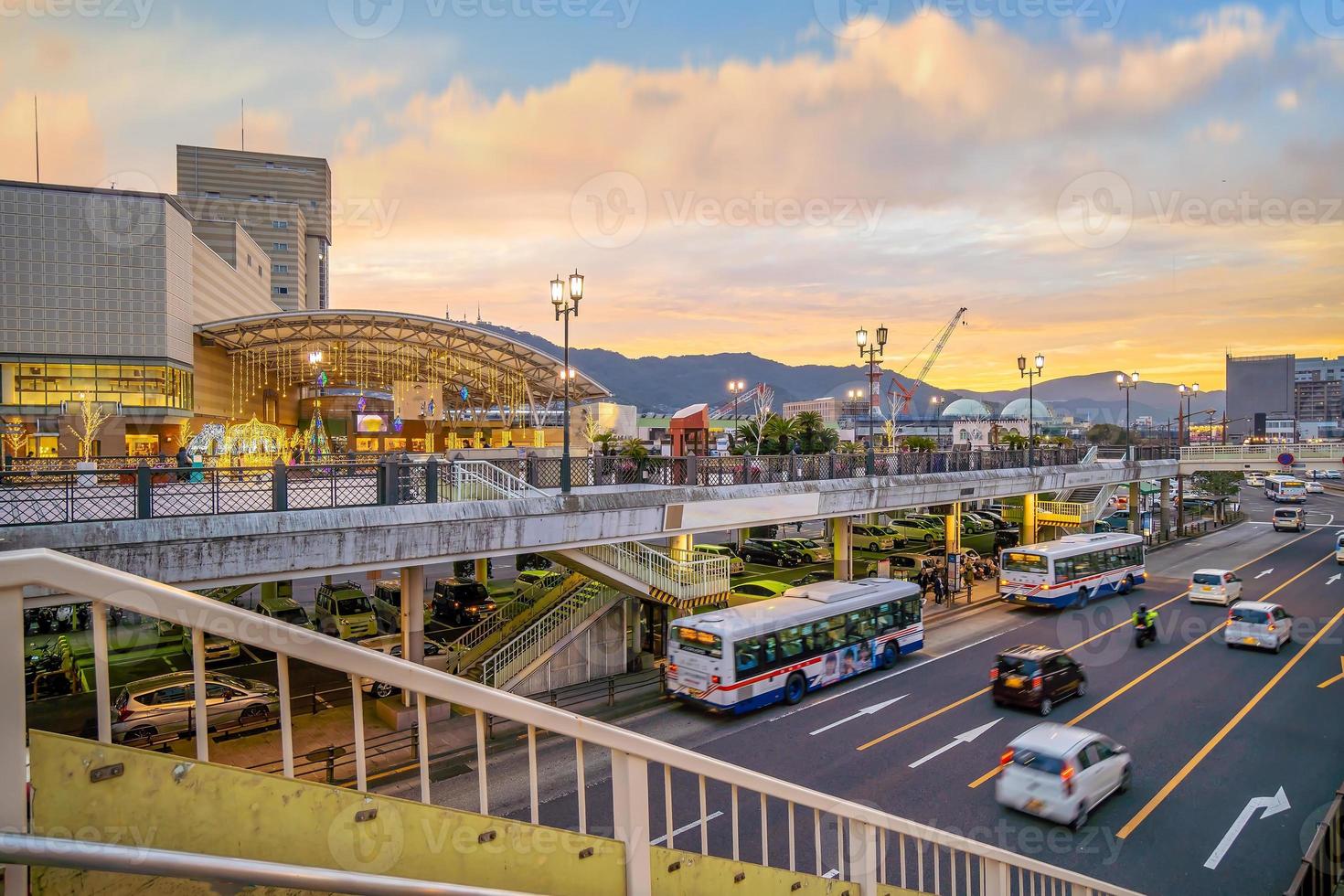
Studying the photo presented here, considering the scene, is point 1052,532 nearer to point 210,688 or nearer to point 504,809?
point 504,809

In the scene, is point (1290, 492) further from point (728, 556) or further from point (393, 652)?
point (393, 652)

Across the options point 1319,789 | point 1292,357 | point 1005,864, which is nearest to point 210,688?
point 1005,864

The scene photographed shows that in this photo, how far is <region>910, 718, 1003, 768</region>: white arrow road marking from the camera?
16016mm

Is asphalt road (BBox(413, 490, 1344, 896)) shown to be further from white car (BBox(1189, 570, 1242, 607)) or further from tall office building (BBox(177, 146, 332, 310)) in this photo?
Answer: tall office building (BBox(177, 146, 332, 310))

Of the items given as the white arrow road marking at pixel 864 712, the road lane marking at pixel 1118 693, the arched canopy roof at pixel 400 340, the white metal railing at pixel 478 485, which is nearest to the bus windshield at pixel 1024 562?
the road lane marking at pixel 1118 693

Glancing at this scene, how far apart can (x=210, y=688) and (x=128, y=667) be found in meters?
8.67

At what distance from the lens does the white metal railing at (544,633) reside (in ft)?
69.5

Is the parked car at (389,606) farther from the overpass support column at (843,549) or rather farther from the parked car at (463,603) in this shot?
the overpass support column at (843,549)

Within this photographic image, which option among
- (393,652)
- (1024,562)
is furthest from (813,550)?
(393,652)

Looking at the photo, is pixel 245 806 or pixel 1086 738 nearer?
pixel 245 806

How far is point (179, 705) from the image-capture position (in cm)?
1739

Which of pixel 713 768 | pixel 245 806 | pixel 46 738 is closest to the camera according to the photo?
pixel 46 738

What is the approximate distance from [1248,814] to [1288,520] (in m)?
52.4

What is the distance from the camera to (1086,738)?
13.7m
